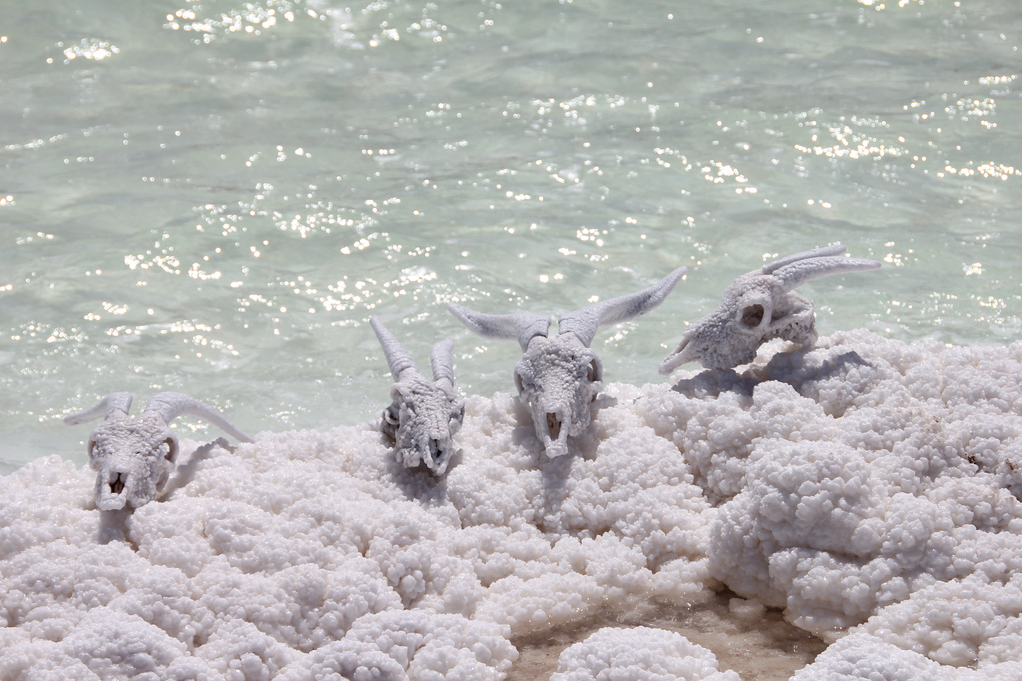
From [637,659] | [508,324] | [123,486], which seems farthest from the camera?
[508,324]

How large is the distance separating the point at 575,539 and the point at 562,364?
0.45 meters

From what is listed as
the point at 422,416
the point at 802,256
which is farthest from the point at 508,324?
the point at 802,256

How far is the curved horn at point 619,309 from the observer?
279 centimetres

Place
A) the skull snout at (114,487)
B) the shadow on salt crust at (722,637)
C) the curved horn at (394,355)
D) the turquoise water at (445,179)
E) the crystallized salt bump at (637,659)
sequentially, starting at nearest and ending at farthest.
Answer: the crystallized salt bump at (637,659) → the shadow on salt crust at (722,637) → the skull snout at (114,487) → the curved horn at (394,355) → the turquoise water at (445,179)

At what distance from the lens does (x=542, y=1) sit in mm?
7688

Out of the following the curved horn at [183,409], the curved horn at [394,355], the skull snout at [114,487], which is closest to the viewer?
the skull snout at [114,487]

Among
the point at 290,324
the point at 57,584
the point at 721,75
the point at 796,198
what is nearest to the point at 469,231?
the point at 290,324

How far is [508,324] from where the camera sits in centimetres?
286

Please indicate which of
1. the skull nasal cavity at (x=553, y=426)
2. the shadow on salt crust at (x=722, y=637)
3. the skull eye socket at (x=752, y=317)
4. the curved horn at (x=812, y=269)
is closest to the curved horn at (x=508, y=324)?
the skull nasal cavity at (x=553, y=426)

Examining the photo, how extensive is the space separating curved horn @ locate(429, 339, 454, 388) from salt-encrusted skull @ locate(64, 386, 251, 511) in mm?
661

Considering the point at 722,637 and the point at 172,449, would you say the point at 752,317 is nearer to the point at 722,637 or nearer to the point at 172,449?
the point at 722,637

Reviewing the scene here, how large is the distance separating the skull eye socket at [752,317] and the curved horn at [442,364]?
2.62 feet

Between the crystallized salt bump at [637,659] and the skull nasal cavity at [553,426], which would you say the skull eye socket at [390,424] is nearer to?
the skull nasal cavity at [553,426]

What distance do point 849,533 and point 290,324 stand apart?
9.41ft
